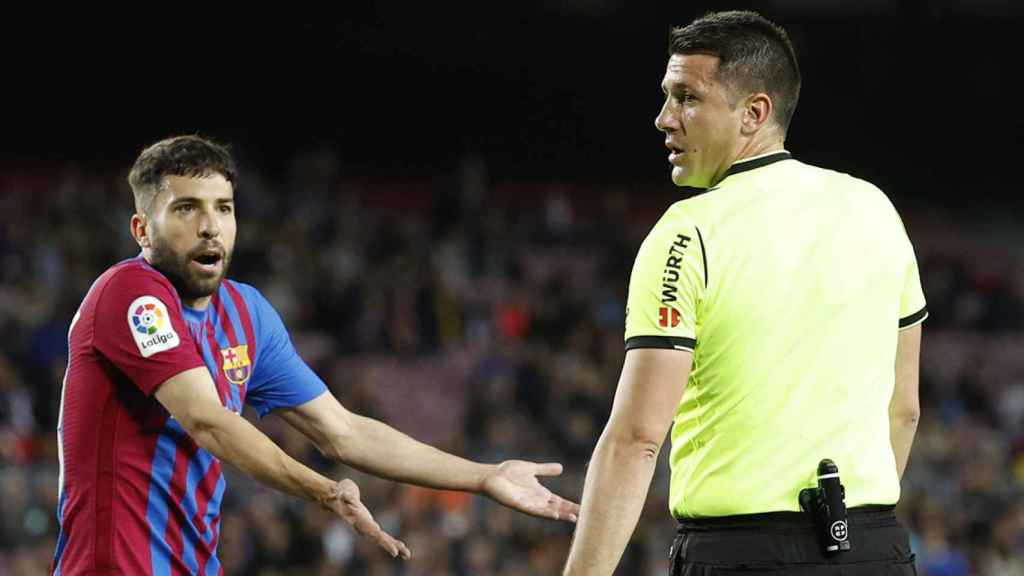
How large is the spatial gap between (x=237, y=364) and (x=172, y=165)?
2.16 ft

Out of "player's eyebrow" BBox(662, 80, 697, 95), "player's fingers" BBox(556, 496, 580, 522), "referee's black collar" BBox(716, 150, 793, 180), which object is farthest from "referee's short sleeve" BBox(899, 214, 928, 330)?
"player's fingers" BBox(556, 496, 580, 522)

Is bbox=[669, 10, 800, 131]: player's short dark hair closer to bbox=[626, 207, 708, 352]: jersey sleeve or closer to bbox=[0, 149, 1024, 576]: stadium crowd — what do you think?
bbox=[626, 207, 708, 352]: jersey sleeve

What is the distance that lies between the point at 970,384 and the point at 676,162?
1280 centimetres

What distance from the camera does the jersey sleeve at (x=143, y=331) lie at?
12.8ft

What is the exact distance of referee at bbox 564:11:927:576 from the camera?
3.36 meters

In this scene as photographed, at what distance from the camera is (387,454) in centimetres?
463

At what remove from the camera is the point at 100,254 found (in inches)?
534

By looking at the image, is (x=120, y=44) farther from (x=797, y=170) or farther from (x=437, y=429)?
(x=797, y=170)

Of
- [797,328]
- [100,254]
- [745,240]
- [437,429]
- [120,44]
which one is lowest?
[437,429]

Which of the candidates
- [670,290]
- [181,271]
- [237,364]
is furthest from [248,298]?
[670,290]

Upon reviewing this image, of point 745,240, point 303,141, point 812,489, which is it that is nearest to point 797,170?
point 745,240

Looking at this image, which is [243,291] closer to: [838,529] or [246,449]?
[246,449]

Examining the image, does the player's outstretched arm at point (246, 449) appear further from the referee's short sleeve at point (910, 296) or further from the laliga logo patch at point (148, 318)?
the referee's short sleeve at point (910, 296)

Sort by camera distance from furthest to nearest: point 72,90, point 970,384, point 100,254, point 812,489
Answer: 1. point 72,90
2. point 970,384
3. point 100,254
4. point 812,489
